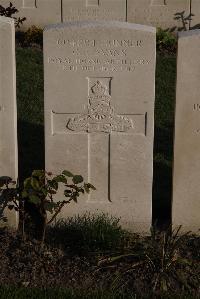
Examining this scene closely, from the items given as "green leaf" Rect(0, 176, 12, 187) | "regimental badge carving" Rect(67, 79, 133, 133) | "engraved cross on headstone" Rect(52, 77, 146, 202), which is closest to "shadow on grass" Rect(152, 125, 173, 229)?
"engraved cross on headstone" Rect(52, 77, 146, 202)

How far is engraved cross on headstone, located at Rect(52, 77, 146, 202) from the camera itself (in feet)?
18.0

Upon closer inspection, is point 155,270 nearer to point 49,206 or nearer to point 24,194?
point 49,206

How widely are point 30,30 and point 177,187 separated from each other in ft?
25.3

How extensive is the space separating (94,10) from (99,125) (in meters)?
7.75

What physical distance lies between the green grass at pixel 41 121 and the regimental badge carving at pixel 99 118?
107cm

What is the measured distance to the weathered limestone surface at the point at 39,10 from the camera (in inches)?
510

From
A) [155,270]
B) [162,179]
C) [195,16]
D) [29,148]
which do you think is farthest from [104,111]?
[195,16]

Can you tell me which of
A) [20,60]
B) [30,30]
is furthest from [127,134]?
[30,30]

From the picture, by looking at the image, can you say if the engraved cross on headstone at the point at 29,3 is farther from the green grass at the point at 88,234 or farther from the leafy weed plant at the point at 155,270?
the leafy weed plant at the point at 155,270

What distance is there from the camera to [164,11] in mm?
13008

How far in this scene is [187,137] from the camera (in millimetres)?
5531

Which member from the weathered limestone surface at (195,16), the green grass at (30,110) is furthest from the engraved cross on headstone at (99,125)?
the weathered limestone surface at (195,16)

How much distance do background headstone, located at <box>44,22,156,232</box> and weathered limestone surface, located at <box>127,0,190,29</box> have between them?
775 cm

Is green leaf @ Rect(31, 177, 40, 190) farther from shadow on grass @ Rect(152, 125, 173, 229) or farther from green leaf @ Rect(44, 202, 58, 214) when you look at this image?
shadow on grass @ Rect(152, 125, 173, 229)
